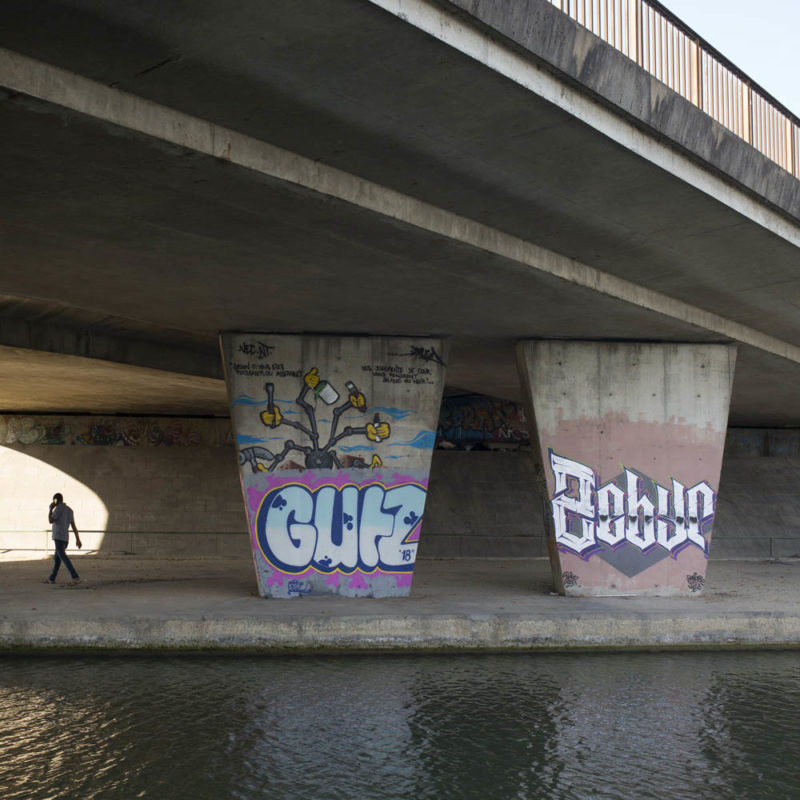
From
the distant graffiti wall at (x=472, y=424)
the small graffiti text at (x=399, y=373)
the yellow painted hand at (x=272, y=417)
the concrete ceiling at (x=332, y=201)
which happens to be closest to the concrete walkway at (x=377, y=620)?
the yellow painted hand at (x=272, y=417)

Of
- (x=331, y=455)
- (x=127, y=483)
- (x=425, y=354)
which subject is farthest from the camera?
(x=127, y=483)

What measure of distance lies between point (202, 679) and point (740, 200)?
28.8 feet

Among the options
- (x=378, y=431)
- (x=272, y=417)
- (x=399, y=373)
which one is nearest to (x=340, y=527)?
(x=378, y=431)

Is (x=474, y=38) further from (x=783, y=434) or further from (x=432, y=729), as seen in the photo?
(x=783, y=434)

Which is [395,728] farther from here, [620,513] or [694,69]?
[620,513]

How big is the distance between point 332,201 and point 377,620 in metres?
6.26

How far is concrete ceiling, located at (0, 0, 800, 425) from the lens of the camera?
724cm

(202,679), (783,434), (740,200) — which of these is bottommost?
(202,679)

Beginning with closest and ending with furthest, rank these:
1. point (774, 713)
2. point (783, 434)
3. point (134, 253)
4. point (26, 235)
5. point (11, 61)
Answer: point (11, 61), point (774, 713), point (26, 235), point (134, 253), point (783, 434)

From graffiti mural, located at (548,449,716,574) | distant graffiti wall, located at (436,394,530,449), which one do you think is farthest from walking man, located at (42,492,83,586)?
distant graffiti wall, located at (436,394,530,449)

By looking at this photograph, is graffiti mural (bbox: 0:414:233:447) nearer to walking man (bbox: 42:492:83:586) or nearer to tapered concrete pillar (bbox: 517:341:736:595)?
walking man (bbox: 42:492:83:586)

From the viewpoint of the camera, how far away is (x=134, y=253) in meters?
12.1

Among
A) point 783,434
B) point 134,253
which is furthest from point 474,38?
point 783,434

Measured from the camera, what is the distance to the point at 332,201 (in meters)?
9.97
